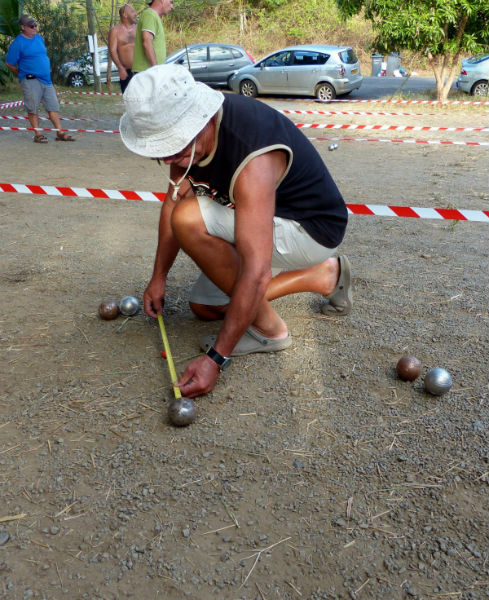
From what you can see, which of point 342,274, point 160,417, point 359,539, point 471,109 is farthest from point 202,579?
point 471,109

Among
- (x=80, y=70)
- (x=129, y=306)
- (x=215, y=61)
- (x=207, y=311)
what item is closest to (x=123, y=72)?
(x=129, y=306)

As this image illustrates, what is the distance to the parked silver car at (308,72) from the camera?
15.9 m

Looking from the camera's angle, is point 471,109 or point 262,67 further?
point 262,67

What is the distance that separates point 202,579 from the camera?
1.88m

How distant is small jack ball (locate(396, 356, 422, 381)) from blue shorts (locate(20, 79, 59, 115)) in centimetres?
798

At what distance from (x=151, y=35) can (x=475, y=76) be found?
11.3 m

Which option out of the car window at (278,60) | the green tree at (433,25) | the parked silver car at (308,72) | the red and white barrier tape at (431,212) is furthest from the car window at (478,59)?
the red and white barrier tape at (431,212)

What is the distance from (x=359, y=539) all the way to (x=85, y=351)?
1851 mm

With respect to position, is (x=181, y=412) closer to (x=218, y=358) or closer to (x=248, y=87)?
(x=218, y=358)

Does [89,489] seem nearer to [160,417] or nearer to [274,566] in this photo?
[160,417]

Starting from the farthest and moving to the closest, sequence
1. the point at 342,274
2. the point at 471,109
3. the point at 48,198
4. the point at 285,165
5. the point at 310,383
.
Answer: the point at 471,109 < the point at 48,198 < the point at 342,274 < the point at 310,383 < the point at 285,165

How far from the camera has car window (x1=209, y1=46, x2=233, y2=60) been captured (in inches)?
714

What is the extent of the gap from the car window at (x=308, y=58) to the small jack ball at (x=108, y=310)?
1445cm

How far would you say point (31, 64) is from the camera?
8.75 meters
